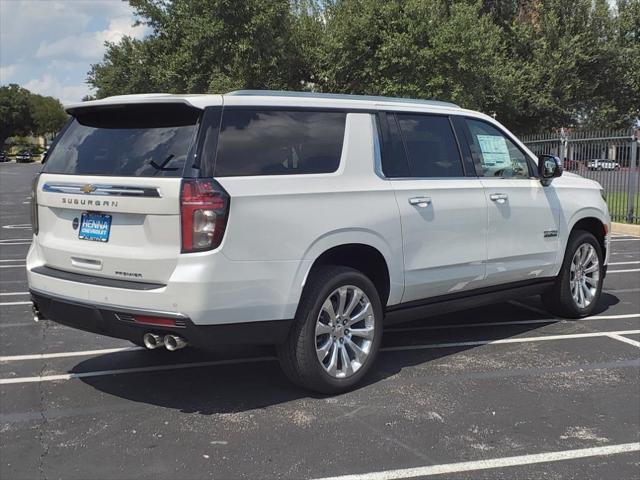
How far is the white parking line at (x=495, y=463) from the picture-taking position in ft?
10.9

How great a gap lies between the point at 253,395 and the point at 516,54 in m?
22.3

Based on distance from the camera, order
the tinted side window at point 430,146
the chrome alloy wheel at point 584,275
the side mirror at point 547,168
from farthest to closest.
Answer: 1. the chrome alloy wheel at point 584,275
2. the side mirror at point 547,168
3. the tinted side window at point 430,146

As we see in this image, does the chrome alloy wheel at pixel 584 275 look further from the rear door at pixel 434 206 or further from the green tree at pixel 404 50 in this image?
the green tree at pixel 404 50

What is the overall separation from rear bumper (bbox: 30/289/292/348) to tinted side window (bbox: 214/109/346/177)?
90 centimetres

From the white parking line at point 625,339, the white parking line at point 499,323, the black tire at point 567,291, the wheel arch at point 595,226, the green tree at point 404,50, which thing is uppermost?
the green tree at point 404,50

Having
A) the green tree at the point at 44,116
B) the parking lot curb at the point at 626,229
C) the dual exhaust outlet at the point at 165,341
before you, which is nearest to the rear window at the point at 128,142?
the dual exhaust outlet at the point at 165,341

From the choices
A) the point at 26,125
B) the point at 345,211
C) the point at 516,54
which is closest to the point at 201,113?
the point at 345,211

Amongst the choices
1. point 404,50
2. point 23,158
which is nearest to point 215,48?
point 404,50

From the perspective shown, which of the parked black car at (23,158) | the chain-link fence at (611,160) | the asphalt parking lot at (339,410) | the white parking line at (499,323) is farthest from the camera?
the parked black car at (23,158)

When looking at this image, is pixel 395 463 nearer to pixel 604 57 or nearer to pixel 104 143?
pixel 104 143

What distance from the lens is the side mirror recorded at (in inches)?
233

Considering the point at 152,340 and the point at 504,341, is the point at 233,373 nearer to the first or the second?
the point at 152,340

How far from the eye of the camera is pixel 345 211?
4.33 meters

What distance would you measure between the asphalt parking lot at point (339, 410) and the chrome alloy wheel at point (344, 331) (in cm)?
22
